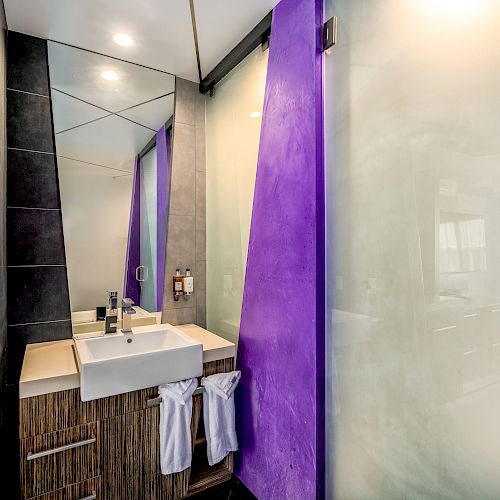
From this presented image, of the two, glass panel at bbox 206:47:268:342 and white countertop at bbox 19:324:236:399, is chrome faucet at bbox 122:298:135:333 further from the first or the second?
glass panel at bbox 206:47:268:342

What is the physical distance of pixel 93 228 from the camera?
2.18 m

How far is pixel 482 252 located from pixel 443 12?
780 mm

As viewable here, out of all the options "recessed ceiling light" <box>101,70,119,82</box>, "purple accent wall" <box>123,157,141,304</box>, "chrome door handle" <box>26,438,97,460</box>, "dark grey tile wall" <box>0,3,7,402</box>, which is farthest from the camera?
"purple accent wall" <box>123,157,141,304</box>

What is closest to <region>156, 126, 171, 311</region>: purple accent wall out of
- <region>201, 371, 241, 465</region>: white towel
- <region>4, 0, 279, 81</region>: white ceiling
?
<region>4, 0, 279, 81</region>: white ceiling

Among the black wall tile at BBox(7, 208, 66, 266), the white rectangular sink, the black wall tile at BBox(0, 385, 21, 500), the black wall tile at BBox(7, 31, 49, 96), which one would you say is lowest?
the black wall tile at BBox(0, 385, 21, 500)

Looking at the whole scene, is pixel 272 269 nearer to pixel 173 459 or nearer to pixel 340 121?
pixel 340 121

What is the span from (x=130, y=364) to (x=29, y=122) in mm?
1516

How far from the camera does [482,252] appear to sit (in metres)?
1.02

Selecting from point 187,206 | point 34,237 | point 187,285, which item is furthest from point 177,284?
point 34,237

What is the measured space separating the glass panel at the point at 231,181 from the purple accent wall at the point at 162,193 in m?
0.31

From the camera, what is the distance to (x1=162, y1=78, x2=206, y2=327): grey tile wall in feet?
7.91

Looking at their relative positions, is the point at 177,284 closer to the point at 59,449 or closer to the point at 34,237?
the point at 34,237

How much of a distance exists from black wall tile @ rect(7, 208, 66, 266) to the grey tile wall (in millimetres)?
683

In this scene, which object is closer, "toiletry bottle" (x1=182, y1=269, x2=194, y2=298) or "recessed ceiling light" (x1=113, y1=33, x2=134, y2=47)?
"recessed ceiling light" (x1=113, y1=33, x2=134, y2=47)
